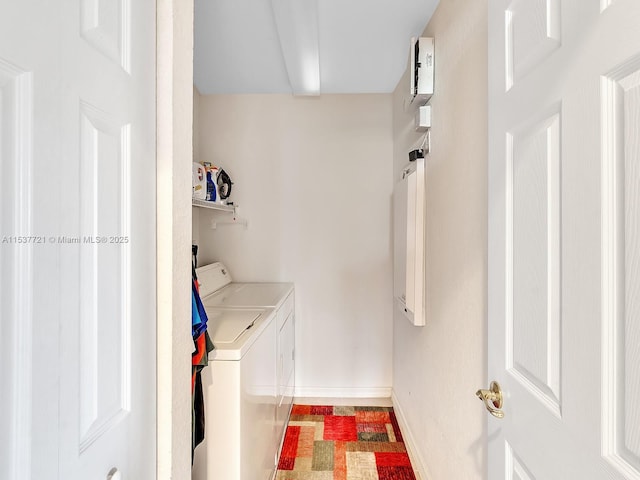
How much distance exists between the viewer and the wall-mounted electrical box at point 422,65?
1746 millimetres

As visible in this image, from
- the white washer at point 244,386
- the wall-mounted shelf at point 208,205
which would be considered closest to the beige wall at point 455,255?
the white washer at point 244,386

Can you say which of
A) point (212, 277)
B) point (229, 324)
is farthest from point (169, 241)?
point (212, 277)

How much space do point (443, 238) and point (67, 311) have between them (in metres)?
1.41

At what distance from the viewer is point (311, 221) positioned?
2.93 meters

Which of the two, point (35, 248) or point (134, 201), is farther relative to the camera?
point (134, 201)

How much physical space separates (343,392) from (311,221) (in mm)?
1444

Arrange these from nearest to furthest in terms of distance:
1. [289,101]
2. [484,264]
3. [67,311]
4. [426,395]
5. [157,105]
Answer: [67,311] < [157,105] < [484,264] < [426,395] < [289,101]

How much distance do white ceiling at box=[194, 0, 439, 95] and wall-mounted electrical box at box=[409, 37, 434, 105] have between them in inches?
7.8
